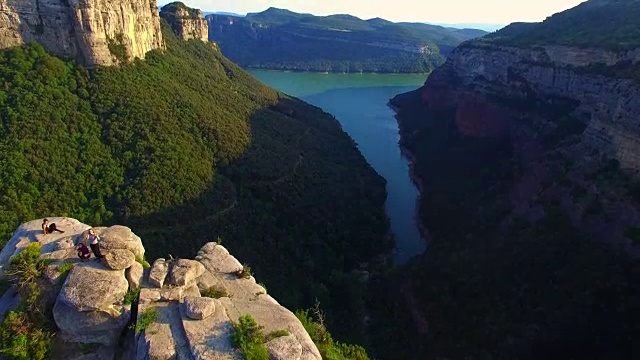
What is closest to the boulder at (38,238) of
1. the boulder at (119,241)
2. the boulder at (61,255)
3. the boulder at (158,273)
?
the boulder at (61,255)

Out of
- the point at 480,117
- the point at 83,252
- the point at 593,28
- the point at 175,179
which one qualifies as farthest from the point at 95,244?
the point at 593,28

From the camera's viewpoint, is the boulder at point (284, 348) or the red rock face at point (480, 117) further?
the red rock face at point (480, 117)

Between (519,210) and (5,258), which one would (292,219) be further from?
(5,258)

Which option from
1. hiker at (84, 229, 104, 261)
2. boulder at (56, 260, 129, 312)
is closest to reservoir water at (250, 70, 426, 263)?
hiker at (84, 229, 104, 261)

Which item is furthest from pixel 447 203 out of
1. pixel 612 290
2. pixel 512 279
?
pixel 612 290

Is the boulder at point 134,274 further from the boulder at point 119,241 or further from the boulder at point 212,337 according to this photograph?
the boulder at point 212,337

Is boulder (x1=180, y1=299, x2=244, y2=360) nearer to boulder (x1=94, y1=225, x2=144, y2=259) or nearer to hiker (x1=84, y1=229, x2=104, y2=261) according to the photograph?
boulder (x1=94, y1=225, x2=144, y2=259)
